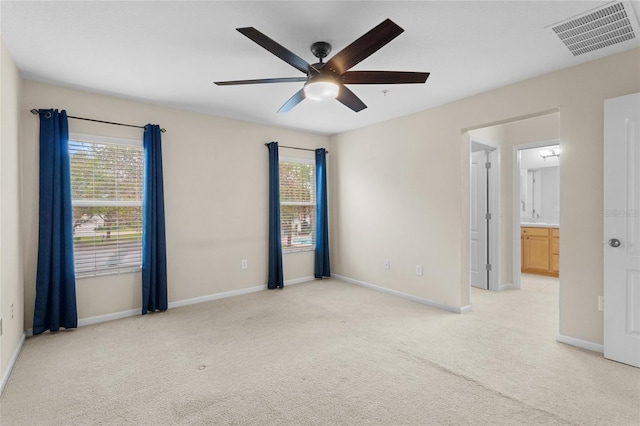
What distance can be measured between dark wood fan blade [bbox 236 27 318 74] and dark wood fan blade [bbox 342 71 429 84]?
0.29 meters

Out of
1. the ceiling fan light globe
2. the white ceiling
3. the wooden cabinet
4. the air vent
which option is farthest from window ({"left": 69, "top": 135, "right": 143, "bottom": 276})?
the wooden cabinet

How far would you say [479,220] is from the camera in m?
5.09

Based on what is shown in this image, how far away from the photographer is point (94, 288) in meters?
3.63

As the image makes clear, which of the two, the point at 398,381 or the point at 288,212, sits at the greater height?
the point at 288,212

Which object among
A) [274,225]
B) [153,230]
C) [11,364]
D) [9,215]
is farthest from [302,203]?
[11,364]

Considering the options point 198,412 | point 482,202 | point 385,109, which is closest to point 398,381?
point 198,412

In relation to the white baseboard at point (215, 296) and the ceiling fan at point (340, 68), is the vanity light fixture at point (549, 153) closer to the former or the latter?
the ceiling fan at point (340, 68)

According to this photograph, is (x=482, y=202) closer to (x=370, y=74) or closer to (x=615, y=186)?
(x=615, y=186)

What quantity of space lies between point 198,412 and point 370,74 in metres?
2.58

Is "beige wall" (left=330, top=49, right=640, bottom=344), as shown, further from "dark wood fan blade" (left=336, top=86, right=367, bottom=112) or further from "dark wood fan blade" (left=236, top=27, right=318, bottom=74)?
"dark wood fan blade" (left=236, top=27, right=318, bottom=74)

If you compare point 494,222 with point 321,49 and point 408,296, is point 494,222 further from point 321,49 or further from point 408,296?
point 321,49

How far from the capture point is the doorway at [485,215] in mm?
4918

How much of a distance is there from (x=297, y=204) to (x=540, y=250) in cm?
454

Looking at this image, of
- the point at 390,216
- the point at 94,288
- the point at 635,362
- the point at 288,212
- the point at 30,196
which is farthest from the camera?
the point at 288,212
